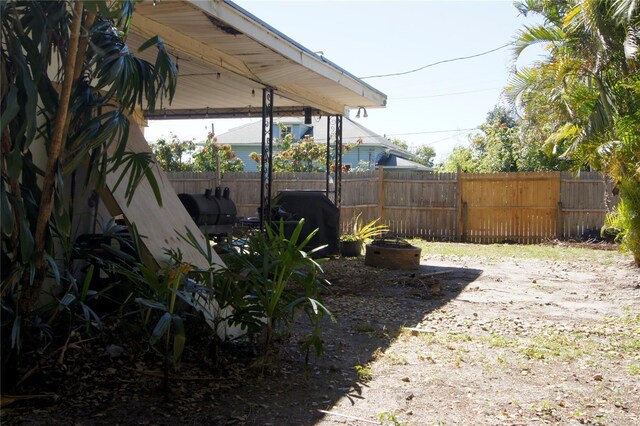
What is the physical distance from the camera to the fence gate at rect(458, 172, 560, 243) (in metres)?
16.1

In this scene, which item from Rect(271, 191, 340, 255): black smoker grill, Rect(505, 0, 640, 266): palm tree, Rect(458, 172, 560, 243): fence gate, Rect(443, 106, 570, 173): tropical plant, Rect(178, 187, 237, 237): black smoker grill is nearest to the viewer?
Rect(505, 0, 640, 266): palm tree

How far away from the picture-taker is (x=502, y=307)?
742 centimetres

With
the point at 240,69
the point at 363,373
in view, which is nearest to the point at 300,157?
the point at 240,69

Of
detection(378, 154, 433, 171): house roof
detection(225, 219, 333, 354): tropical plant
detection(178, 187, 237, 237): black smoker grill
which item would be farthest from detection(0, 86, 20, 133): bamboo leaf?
detection(378, 154, 433, 171): house roof

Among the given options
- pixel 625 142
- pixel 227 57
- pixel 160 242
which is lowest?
pixel 160 242

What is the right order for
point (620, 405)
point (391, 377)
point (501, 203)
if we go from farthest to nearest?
1. point (501, 203)
2. point (391, 377)
3. point (620, 405)

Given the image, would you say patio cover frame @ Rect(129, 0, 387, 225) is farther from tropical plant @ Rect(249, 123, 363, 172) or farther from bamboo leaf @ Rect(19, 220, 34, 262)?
tropical plant @ Rect(249, 123, 363, 172)

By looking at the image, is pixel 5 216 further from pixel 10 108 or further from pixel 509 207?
pixel 509 207

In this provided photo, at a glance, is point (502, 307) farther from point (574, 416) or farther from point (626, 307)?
point (574, 416)

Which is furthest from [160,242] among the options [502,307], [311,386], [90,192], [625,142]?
[625,142]

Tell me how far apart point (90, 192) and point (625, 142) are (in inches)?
312

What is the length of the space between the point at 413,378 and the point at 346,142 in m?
28.9

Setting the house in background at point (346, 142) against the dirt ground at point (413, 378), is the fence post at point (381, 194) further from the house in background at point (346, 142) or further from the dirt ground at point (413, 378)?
the house in background at point (346, 142)

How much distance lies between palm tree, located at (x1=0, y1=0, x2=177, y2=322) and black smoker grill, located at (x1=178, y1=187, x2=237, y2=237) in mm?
6773
